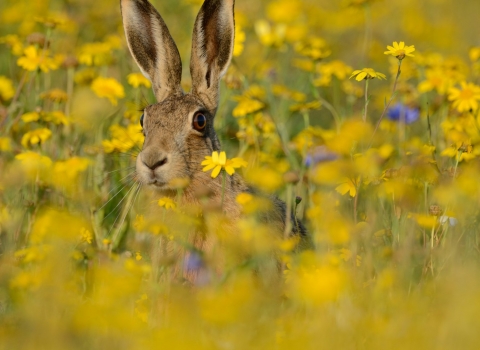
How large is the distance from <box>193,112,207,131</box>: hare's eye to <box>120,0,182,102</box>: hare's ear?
47cm

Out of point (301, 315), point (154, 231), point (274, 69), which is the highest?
point (274, 69)

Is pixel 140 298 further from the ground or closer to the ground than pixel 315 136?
closer to the ground

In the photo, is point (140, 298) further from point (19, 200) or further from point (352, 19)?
point (352, 19)

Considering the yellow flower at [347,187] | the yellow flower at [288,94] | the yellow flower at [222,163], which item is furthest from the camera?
the yellow flower at [288,94]

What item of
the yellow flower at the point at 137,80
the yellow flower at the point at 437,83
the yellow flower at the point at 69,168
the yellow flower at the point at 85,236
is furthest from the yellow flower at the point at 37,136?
the yellow flower at the point at 437,83

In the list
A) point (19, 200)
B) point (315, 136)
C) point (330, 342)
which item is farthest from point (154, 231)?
point (315, 136)

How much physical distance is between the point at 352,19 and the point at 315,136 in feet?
12.5

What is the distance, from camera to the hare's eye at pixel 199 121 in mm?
5297

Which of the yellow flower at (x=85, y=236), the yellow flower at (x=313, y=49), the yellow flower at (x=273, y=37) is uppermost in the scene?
the yellow flower at (x=273, y=37)

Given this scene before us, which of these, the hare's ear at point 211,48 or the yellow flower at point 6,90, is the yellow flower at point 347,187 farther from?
the yellow flower at point 6,90

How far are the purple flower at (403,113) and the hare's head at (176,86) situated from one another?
1.57 m

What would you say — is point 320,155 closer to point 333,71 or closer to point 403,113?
point 403,113

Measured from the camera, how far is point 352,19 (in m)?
9.73

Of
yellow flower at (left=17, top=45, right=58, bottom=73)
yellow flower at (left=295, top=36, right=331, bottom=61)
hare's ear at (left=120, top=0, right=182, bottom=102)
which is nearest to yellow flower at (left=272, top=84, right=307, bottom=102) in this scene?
yellow flower at (left=295, top=36, right=331, bottom=61)
